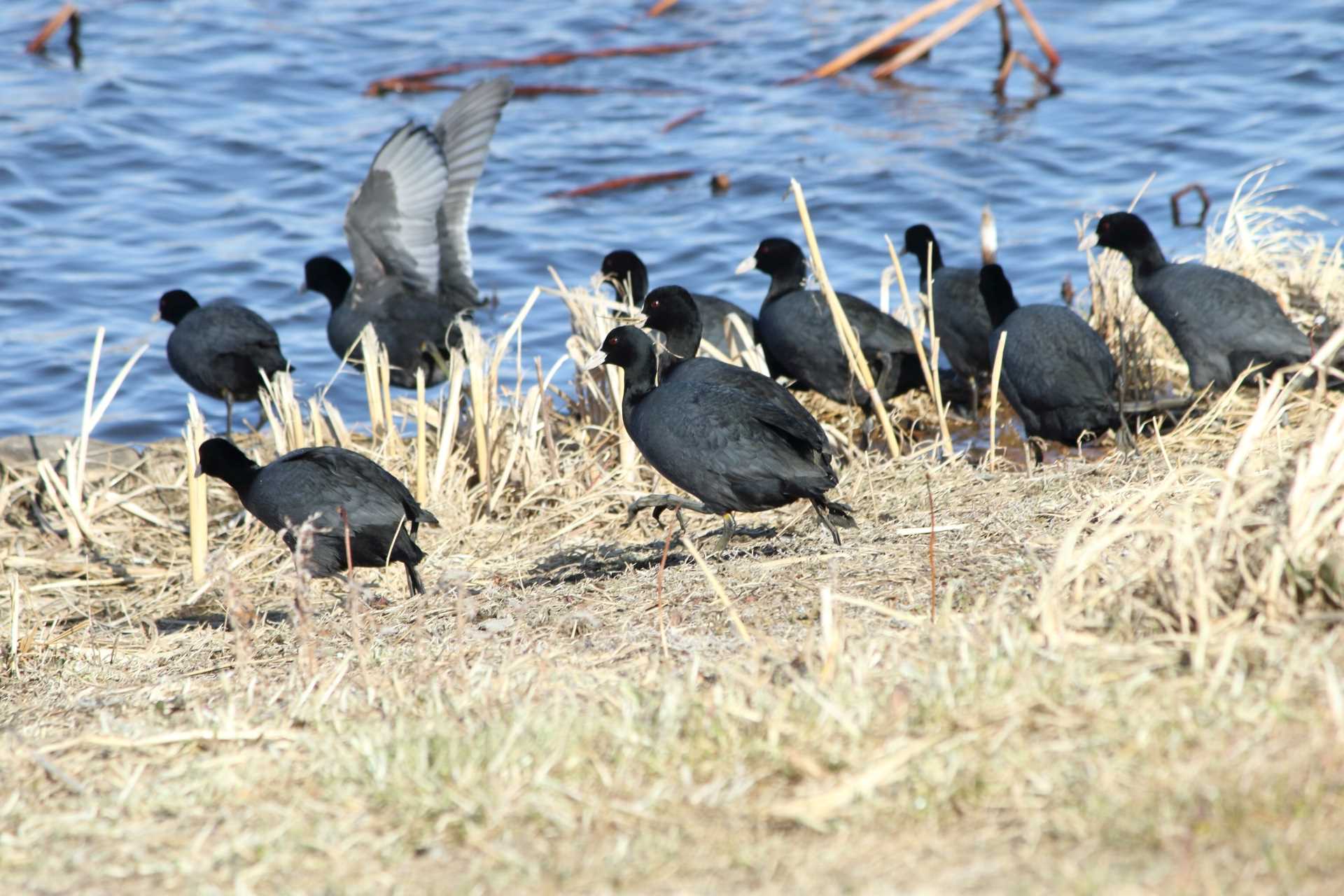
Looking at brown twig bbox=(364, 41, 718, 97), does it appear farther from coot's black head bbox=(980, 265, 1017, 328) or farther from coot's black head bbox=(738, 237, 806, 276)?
coot's black head bbox=(980, 265, 1017, 328)

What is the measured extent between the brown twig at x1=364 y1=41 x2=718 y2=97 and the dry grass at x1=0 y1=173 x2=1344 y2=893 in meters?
9.68

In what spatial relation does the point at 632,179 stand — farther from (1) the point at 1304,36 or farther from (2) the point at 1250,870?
(2) the point at 1250,870

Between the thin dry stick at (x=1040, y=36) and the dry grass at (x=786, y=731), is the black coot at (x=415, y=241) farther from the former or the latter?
the thin dry stick at (x=1040, y=36)

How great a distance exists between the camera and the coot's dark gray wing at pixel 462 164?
8.14 metres

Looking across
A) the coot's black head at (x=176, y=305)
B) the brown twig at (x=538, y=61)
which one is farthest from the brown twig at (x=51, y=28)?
the coot's black head at (x=176, y=305)

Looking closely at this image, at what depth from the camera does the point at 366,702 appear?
117 inches

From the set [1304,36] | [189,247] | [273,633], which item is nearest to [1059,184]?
[1304,36]

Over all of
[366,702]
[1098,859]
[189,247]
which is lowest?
[189,247]

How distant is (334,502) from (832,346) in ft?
8.91

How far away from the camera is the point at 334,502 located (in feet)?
15.5

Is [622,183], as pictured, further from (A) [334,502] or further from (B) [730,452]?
(B) [730,452]

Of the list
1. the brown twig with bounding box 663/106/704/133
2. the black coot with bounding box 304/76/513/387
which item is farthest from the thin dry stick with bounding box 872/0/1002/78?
the black coot with bounding box 304/76/513/387

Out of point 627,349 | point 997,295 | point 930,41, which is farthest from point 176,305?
point 930,41

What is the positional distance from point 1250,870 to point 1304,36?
43.8ft
